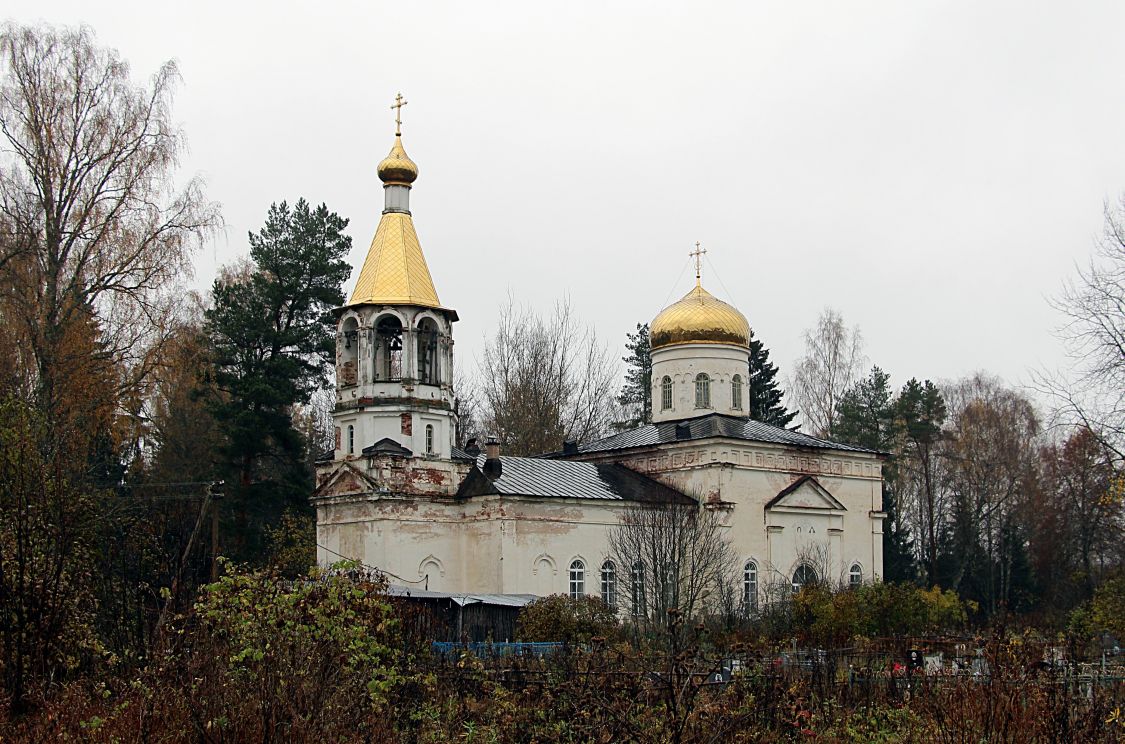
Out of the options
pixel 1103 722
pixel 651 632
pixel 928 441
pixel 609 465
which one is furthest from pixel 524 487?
pixel 928 441

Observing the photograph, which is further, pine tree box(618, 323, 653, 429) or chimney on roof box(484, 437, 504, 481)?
pine tree box(618, 323, 653, 429)

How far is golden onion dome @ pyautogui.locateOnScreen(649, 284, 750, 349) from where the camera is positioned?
36938mm

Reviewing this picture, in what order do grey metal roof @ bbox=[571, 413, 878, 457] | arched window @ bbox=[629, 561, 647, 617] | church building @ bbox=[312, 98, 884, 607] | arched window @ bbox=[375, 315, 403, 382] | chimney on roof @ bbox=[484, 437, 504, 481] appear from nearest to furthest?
arched window @ bbox=[629, 561, 647, 617] → church building @ bbox=[312, 98, 884, 607] → arched window @ bbox=[375, 315, 403, 382] → chimney on roof @ bbox=[484, 437, 504, 481] → grey metal roof @ bbox=[571, 413, 878, 457]

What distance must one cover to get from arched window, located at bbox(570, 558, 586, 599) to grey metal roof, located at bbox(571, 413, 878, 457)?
4.44 meters

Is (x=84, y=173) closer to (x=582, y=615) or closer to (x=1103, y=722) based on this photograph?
(x=582, y=615)

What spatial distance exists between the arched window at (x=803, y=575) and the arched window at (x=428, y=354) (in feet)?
32.6

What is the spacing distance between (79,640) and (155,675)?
3.13m

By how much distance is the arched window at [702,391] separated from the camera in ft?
120

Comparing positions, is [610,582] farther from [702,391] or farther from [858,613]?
[702,391]

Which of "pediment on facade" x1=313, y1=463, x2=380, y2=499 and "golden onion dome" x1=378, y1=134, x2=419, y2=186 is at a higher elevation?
"golden onion dome" x1=378, y1=134, x2=419, y2=186

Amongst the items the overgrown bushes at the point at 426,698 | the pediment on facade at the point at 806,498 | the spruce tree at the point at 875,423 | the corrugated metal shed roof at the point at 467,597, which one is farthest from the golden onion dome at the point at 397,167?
the spruce tree at the point at 875,423

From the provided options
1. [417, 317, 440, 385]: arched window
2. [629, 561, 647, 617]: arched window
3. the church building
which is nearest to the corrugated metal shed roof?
the church building

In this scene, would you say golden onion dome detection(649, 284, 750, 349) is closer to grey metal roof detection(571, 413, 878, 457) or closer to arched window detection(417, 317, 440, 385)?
grey metal roof detection(571, 413, 878, 457)

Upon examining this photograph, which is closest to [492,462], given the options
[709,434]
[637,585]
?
[637,585]
